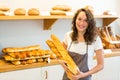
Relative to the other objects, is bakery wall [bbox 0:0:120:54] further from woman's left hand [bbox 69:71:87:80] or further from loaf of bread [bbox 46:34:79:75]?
woman's left hand [bbox 69:71:87:80]

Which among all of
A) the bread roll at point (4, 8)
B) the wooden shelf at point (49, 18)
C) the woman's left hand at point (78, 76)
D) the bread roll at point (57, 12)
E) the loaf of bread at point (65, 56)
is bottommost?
the woman's left hand at point (78, 76)

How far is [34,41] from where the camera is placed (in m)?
3.00

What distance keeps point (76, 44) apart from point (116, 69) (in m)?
1.50

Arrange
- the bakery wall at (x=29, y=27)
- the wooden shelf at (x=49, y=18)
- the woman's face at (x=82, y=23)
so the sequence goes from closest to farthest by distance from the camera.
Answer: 1. the woman's face at (x=82, y=23)
2. the wooden shelf at (x=49, y=18)
3. the bakery wall at (x=29, y=27)

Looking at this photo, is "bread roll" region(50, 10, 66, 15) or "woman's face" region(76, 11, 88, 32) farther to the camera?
"bread roll" region(50, 10, 66, 15)

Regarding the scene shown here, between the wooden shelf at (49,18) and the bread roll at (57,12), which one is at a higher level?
the bread roll at (57,12)

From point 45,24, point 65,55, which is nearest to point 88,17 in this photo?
point 65,55

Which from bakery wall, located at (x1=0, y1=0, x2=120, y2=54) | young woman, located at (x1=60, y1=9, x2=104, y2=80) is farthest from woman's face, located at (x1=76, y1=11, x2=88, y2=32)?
bakery wall, located at (x1=0, y1=0, x2=120, y2=54)

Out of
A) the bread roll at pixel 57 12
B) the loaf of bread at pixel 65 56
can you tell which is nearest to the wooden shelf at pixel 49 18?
the bread roll at pixel 57 12

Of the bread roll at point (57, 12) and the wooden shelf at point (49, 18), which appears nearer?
the wooden shelf at point (49, 18)

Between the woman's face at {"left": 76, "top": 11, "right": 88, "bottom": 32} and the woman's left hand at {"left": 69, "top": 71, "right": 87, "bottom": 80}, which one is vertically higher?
the woman's face at {"left": 76, "top": 11, "right": 88, "bottom": 32}

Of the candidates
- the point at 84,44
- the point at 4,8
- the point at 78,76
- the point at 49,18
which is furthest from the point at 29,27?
the point at 78,76

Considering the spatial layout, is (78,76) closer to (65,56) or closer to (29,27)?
(65,56)

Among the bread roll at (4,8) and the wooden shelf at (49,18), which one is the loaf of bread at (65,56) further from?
the bread roll at (4,8)
